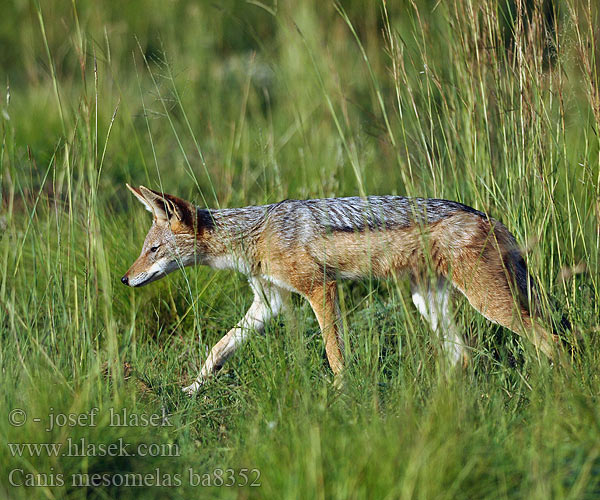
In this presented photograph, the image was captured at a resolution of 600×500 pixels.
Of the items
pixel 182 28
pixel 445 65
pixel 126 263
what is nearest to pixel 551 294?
pixel 126 263

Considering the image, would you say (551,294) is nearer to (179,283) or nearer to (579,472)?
(579,472)

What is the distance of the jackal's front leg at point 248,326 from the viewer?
14.7ft

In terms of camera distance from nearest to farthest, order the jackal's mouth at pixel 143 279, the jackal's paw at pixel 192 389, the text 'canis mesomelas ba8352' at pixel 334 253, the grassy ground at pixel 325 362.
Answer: the grassy ground at pixel 325 362 < the jackal's paw at pixel 192 389 < the text 'canis mesomelas ba8352' at pixel 334 253 < the jackal's mouth at pixel 143 279

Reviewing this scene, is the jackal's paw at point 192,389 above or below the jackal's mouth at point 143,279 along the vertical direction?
below

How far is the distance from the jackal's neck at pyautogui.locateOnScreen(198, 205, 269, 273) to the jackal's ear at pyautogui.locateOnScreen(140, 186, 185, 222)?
0.20 meters

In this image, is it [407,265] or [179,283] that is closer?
[407,265]

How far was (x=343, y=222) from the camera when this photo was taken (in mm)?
4941

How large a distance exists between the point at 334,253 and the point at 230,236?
72 cm

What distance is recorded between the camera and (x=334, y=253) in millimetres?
4949

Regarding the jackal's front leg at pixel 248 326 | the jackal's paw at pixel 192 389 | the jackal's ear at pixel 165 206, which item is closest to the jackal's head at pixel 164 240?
the jackal's ear at pixel 165 206

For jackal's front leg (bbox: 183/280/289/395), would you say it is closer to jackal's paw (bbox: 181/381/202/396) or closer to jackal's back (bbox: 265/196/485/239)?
jackal's paw (bbox: 181/381/202/396)

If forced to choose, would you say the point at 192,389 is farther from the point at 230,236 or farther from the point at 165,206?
the point at 165,206

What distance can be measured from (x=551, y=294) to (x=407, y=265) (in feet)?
2.85

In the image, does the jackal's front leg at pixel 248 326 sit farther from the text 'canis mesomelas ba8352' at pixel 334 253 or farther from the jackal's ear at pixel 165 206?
the jackal's ear at pixel 165 206
